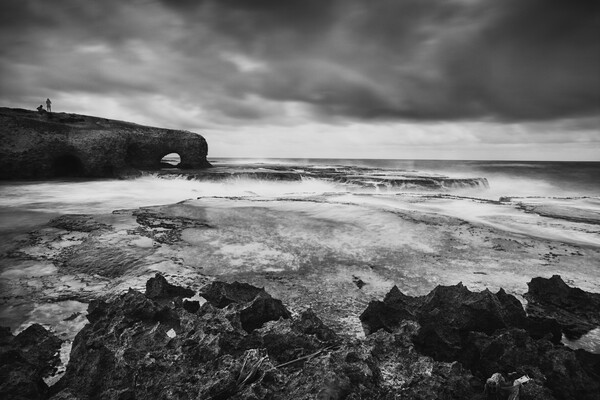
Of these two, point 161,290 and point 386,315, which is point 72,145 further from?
point 386,315

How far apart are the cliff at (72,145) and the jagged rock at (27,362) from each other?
834 inches

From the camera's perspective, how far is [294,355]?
8.60 ft

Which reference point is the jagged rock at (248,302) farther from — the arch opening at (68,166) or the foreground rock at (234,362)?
the arch opening at (68,166)

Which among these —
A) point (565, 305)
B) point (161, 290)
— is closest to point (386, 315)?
point (565, 305)

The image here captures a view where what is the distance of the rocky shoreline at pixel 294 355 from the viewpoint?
7.31 feet

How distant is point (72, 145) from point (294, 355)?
23363mm

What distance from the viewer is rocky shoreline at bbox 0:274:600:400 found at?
2.23m

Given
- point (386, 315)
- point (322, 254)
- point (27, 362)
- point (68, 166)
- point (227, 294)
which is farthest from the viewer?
point (68, 166)

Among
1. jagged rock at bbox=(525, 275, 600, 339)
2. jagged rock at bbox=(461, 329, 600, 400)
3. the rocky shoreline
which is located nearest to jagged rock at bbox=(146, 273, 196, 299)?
the rocky shoreline

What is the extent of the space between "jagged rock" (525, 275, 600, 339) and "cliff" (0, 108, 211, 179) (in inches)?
919

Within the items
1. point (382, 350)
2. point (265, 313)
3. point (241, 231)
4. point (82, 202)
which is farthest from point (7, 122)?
point (382, 350)

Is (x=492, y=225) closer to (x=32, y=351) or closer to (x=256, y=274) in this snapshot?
(x=256, y=274)

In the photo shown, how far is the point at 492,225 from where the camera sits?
873cm

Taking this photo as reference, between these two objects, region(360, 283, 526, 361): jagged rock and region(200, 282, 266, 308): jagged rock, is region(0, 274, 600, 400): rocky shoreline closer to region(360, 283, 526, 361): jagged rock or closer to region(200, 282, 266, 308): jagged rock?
region(360, 283, 526, 361): jagged rock
